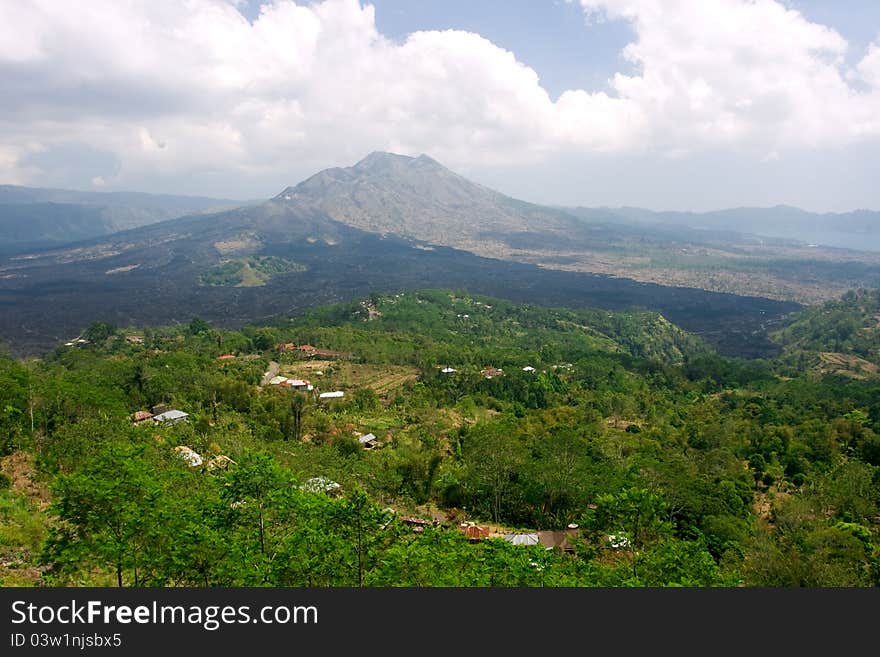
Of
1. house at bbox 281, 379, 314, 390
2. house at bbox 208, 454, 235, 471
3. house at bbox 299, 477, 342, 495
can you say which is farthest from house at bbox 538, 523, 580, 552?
house at bbox 281, 379, 314, 390

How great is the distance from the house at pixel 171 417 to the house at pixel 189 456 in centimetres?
438

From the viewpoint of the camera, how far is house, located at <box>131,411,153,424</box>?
24969 millimetres

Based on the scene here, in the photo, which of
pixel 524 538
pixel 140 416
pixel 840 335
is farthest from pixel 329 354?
pixel 840 335

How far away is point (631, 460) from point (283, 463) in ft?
46.1

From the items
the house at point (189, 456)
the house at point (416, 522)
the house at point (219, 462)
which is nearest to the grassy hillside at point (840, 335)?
the house at point (416, 522)

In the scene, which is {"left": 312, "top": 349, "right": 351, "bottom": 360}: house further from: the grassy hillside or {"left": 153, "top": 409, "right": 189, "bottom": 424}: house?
the grassy hillside

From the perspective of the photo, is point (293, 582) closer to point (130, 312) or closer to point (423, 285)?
point (130, 312)

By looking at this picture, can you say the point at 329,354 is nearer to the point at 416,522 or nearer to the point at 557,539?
the point at 416,522

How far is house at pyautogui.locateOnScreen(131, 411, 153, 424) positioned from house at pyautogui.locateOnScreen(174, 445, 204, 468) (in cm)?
572

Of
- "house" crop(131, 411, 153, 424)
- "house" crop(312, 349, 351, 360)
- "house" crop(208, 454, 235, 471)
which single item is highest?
"house" crop(208, 454, 235, 471)

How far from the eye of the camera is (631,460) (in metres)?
23.0

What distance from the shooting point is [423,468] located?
22.3 m

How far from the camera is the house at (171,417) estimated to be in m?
24.6

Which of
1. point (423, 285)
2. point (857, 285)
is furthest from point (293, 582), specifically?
point (857, 285)
